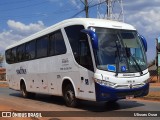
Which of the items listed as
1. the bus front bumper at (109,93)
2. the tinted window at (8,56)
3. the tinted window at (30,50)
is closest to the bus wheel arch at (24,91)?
the tinted window at (30,50)

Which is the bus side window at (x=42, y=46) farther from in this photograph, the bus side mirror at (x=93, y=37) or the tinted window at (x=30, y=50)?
the bus side mirror at (x=93, y=37)

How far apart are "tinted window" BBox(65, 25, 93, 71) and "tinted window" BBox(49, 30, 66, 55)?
70 cm

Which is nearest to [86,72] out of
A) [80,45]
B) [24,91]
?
[80,45]

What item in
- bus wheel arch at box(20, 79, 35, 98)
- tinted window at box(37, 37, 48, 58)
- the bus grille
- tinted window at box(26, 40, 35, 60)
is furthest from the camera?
bus wheel arch at box(20, 79, 35, 98)

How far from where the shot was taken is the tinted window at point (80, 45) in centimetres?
1387

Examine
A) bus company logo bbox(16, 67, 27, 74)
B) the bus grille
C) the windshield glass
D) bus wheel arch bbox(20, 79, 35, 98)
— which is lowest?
bus wheel arch bbox(20, 79, 35, 98)

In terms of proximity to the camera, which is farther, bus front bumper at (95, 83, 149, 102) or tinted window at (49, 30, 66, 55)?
tinted window at (49, 30, 66, 55)

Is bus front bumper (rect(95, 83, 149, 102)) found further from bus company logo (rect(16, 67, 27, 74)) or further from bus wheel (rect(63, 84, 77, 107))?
Result: bus company logo (rect(16, 67, 27, 74))

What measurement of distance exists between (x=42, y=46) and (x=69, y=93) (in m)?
3.85

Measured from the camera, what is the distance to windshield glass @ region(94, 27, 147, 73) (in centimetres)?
1345

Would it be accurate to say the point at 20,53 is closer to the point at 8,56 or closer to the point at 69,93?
the point at 8,56

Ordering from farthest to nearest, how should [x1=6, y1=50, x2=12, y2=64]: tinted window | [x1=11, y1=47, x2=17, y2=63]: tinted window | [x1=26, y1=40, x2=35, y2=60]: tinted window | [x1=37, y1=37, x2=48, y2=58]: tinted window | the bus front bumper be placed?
[x1=6, y1=50, x2=12, y2=64]: tinted window → [x1=11, y1=47, x2=17, y2=63]: tinted window → [x1=26, y1=40, x2=35, y2=60]: tinted window → [x1=37, y1=37, x2=48, y2=58]: tinted window → the bus front bumper

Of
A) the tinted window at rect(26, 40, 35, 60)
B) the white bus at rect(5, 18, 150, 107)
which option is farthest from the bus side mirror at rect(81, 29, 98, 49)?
the tinted window at rect(26, 40, 35, 60)

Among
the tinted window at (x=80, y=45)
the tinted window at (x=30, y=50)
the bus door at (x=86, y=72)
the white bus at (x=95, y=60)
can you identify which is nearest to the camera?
the white bus at (x=95, y=60)
